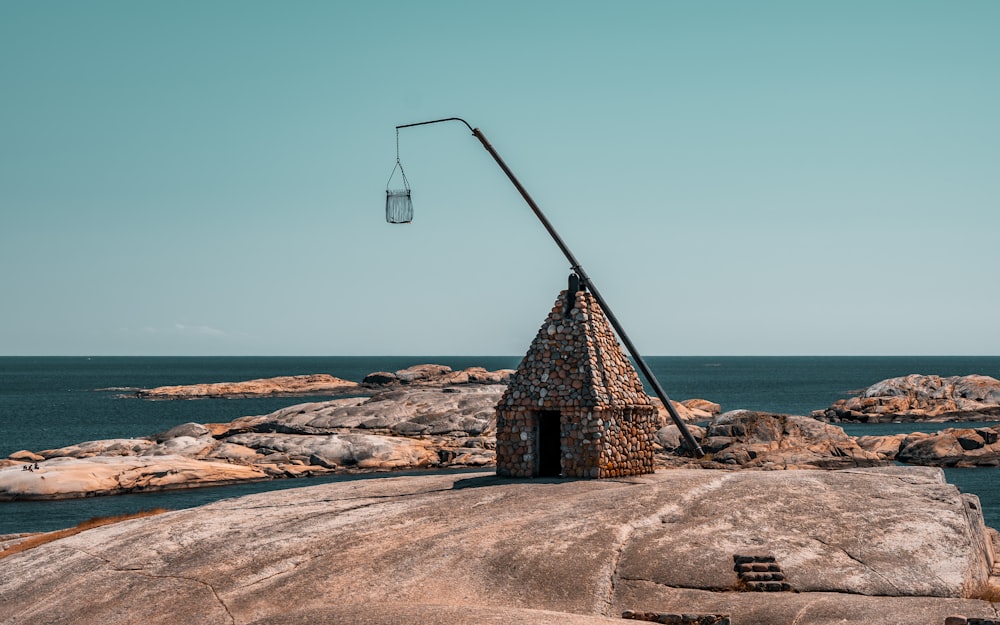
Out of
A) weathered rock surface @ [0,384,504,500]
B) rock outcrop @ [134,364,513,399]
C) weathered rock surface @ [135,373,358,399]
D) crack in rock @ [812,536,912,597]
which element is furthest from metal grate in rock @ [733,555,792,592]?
weathered rock surface @ [135,373,358,399]

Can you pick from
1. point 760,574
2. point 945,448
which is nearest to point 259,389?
point 945,448

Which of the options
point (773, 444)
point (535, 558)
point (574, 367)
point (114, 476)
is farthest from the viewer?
point (773, 444)

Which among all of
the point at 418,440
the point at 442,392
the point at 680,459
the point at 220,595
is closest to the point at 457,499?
the point at 220,595

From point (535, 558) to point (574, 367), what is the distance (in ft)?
29.3

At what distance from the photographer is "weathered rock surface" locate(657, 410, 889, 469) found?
60781 mm

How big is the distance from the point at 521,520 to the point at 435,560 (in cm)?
303

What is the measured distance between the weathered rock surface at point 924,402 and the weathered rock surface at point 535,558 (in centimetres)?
8474

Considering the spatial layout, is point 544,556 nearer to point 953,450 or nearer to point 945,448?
point 945,448

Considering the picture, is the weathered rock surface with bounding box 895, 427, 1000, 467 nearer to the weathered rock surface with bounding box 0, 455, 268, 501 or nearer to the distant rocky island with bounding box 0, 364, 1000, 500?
the distant rocky island with bounding box 0, 364, 1000, 500

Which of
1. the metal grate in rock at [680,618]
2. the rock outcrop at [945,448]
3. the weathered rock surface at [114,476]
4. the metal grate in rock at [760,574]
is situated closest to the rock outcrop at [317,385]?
the rock outcrop at [945,448]

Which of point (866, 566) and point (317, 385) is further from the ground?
point (317, 385)

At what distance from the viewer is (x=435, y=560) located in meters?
21.4

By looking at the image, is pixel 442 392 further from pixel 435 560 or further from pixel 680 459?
pixel 435 560

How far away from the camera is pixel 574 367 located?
2925 centimetres
